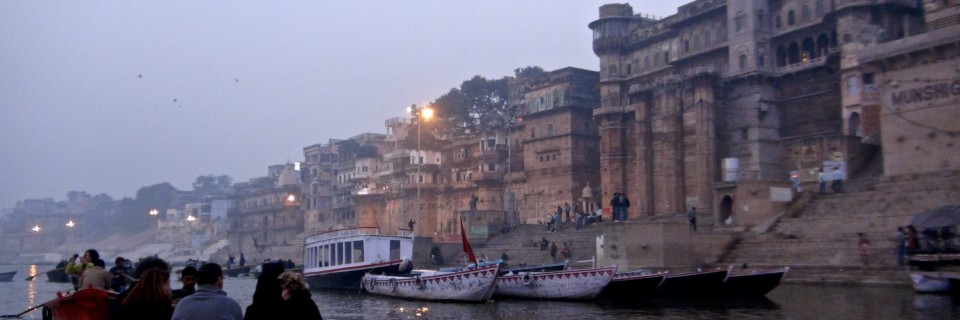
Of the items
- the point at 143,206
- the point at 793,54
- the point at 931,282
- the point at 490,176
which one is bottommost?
the point at 931,282

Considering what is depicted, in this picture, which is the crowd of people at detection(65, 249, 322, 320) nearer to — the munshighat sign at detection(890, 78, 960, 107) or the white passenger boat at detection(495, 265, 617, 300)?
the white passenger boat at detection(495, 265, 617, 300)

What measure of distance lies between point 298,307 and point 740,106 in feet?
128

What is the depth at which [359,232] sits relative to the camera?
108ft

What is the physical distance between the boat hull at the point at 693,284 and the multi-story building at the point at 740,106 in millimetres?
10374

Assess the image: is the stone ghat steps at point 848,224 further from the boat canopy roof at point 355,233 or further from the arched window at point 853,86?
the boat canopy roof at point 355,233

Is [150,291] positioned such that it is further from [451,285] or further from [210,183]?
[210,183]

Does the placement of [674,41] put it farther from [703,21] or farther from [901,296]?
[901,296]

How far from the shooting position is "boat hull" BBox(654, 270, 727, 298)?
22750 millimetres

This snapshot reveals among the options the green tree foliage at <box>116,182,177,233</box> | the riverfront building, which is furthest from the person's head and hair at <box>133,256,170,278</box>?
the green tree foliage at <box>116,182,177,233</box>

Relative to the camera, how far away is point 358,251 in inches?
1288

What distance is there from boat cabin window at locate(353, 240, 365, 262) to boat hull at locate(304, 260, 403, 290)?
0.78 metres

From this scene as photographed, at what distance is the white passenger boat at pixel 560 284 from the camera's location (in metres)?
22.9

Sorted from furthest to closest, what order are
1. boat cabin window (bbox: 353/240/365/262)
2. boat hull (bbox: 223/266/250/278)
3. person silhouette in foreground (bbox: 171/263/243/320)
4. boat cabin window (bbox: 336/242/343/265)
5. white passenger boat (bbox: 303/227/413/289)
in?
boat hull (bbox: 223/266/250/278) → boat cabin window (bbox: 336/242/343/265) → boat cabin window (bbox: 353/240/365/262) → white passenger boat (bbox: 303/227/413/289) → person silhouette in foreground (bbox: 171/263/243/320)

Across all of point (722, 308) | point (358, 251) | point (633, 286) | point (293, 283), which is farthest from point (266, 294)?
point (358, 251)
